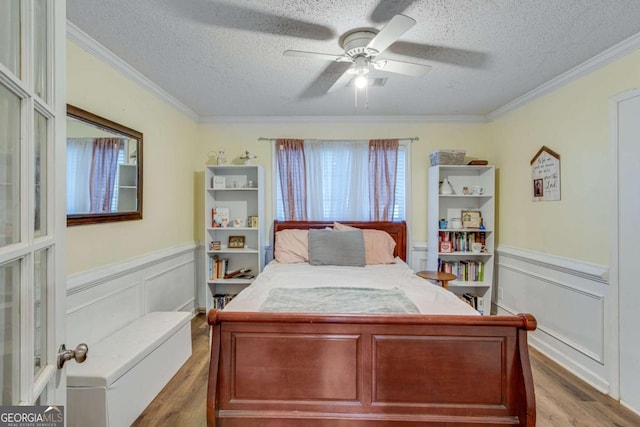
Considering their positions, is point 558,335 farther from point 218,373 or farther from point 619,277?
point 218,373

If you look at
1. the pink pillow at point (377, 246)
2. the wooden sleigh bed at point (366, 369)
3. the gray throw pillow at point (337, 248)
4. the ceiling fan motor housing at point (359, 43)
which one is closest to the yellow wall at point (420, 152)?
the pink pillow at point (377, 246)

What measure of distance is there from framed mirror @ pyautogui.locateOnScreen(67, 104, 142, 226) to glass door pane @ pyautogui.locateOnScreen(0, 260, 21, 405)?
1.51m

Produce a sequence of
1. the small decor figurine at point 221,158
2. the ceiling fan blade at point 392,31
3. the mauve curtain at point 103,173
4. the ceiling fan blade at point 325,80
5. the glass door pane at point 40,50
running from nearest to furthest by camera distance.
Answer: the glass door pane at point 40,50 → the ceiling fan blade at point 392,31 → the mauve curtain at point 103,173 → the ceiling fan blade at point 325,80 → the small decor figurine at point 221,158

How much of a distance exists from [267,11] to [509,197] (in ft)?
9.80

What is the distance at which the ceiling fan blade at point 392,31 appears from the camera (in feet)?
4.86

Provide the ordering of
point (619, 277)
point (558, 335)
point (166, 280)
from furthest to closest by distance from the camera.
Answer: point (166, 280)
point (558, 335)
point (619, 277)

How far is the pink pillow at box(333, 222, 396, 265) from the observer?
3258 millimetres

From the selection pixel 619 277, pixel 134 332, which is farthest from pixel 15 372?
pixel 619 277

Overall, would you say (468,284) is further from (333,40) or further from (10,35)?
(10,35)

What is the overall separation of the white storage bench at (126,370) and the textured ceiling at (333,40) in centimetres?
202

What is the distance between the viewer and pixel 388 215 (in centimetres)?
364

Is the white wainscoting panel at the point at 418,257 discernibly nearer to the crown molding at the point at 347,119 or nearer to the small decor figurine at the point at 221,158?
the crown molding at the point at 347,119

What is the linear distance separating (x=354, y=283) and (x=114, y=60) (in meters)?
2.48

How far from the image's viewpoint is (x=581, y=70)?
235 cm
